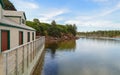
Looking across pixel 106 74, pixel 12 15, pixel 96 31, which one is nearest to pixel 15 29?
pixel 12 15

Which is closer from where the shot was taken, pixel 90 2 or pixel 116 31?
pixel 90 2

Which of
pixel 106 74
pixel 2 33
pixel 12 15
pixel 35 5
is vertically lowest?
pixel 106 74

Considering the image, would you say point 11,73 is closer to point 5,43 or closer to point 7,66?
point 7,66

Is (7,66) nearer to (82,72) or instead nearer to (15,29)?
(15,29)

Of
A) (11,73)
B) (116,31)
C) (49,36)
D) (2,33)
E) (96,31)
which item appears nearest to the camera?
(11,73)

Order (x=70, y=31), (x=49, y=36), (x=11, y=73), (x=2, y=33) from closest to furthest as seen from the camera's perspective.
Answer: (x=11, y=73), (x=2, y=33), (x=49, y=36), (x=70, y=31)

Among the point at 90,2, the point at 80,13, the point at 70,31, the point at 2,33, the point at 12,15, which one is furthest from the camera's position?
the point at 70,31

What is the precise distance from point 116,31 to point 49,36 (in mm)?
95838

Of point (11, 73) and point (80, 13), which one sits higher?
point (80, 13)

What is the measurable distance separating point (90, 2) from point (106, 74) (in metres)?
30.9

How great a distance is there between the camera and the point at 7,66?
6023 millimetres

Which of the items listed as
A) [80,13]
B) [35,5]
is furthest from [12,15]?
[80,13]

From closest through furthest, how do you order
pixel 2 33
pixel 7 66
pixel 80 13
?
1. pixel 7 66
2. pixel 2 33
3. pixel 80 13

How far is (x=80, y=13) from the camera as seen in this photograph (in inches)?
2280
